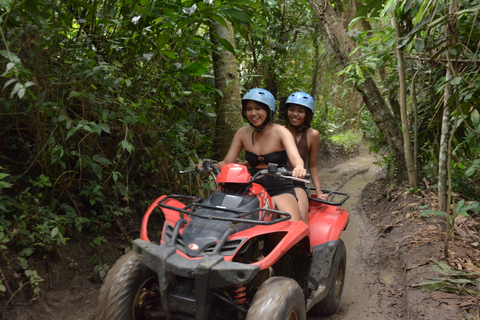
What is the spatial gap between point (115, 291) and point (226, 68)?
3.93 m

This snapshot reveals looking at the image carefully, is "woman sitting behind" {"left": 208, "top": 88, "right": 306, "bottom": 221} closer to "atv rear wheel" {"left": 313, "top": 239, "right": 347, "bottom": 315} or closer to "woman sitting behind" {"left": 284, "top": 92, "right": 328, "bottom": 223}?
"atv rear wheel" {"left": 313, "top": 239, "right": 347, "bottom": 315}

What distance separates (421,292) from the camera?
3.75 m

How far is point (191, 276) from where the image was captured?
85.5 inches

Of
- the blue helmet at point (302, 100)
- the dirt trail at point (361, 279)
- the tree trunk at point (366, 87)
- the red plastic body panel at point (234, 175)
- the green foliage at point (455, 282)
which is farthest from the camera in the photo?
the tree trunk at point (366, 87)

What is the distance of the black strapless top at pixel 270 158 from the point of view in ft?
12.3

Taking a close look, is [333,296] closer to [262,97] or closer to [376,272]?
[376,272]

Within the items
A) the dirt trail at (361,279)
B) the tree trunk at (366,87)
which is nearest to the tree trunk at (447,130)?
the dirt trail at (361,279)

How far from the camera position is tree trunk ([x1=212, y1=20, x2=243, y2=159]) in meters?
5.66

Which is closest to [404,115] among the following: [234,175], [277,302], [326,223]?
[326,223]

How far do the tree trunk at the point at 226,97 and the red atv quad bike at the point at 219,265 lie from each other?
2.49m

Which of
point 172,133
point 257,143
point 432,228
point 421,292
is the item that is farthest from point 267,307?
point 432,228

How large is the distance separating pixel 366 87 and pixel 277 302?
6086 mm

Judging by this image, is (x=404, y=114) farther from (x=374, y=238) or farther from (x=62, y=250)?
(x=62, y=250)

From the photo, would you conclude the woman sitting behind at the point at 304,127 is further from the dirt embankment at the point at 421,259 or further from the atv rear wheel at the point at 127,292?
the atv rear wheel at the point at 127,292
